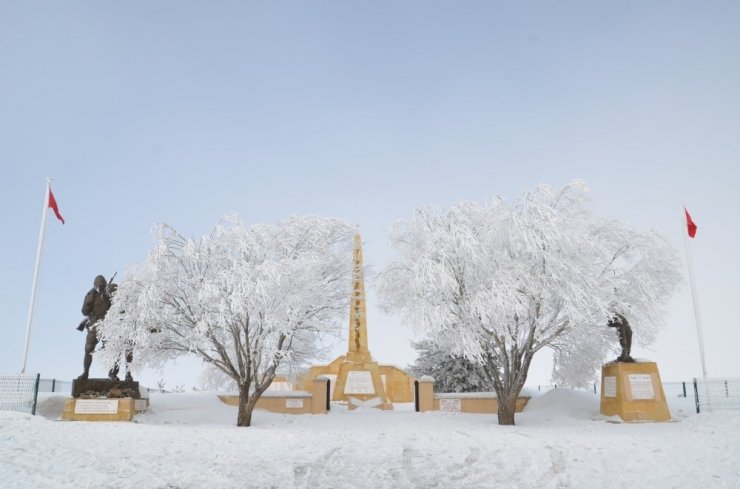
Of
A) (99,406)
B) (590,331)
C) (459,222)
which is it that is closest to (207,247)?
(99,406)

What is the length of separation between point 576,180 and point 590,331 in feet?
19.3

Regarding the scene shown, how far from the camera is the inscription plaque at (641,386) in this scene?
19766mm

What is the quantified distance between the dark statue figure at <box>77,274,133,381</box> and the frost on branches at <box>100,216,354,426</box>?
1.98 feet

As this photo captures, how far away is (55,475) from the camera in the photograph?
10.1 meters

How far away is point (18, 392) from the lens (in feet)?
59.5

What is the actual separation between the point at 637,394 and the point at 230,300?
1465cm

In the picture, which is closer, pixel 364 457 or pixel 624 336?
pixel 364 457

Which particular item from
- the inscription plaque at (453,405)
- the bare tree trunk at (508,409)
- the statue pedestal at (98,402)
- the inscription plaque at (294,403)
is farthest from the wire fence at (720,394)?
the statue pedestal at (98,402)

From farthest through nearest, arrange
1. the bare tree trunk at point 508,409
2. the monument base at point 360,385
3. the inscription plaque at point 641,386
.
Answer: the monument base at point 360,385
the inscription plaque at point 641,386
the bare tree trunk at point 508,409

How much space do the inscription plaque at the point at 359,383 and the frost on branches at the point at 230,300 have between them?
7059mm

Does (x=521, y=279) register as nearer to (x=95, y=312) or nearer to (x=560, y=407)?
(x=560, y=407)

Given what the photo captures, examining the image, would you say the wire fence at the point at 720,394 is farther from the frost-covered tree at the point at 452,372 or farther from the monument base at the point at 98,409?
the monument base at the point at 98,409

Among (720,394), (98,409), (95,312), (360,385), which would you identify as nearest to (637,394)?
(720,394)

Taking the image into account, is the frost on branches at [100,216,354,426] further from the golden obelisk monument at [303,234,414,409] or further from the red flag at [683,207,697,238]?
the red flag at [683,207,697,238]
